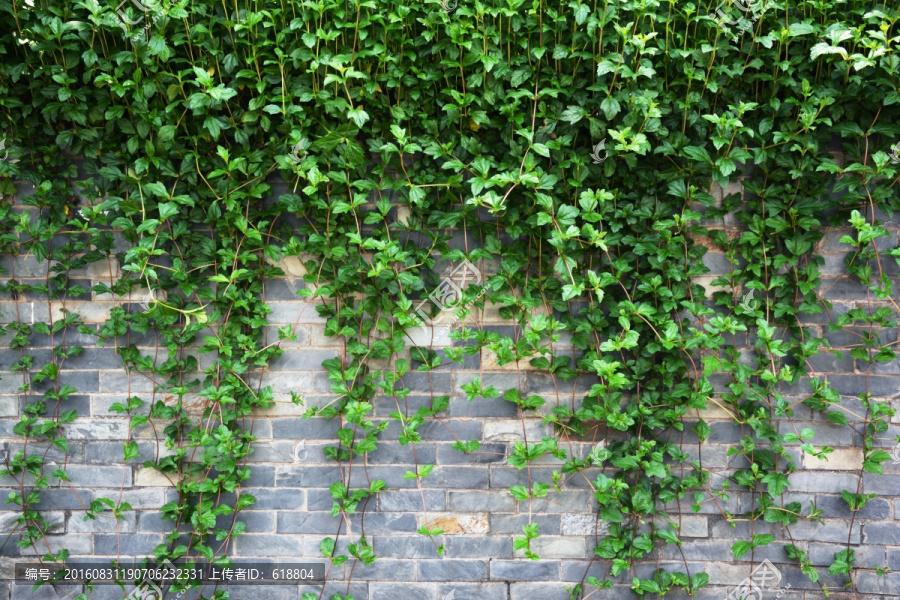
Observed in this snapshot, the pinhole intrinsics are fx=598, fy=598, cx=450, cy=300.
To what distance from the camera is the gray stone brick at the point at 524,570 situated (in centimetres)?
220

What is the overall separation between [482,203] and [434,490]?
106 cm

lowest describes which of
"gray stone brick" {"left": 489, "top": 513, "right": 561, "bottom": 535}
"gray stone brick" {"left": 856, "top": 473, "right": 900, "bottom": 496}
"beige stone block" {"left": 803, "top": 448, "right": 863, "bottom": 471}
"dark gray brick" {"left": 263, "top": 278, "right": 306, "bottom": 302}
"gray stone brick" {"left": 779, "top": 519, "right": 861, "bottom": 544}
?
"gray stone brick" {"left": 779, "top": 519, "right": 861, "bottom": 544}

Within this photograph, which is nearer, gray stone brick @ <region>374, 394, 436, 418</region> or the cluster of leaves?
the cluster of leaves

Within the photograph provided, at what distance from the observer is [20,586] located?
2256 mm

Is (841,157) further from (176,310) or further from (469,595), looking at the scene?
(176,310)

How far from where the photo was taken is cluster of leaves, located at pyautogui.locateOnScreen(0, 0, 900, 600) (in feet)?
6.56

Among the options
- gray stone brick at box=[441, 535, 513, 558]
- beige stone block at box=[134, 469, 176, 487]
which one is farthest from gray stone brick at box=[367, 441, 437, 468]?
beige stone block at box=[134, 469, 176, 487]

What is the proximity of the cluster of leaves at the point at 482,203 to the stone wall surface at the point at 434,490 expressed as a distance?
62mm

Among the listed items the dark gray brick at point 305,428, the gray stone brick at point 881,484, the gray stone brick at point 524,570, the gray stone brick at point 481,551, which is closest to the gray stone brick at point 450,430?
the dark gray brick at point 305,428

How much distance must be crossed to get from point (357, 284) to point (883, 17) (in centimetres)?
194

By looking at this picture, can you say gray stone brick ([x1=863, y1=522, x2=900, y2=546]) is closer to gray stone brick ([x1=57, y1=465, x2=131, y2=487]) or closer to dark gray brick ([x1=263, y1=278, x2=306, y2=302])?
dark gray brick ([x1=263, y1=278, x2=306, y2=302])

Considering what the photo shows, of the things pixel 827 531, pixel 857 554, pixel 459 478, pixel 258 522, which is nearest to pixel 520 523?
pixel 459 478

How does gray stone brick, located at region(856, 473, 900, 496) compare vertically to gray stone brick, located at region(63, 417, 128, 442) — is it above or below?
below

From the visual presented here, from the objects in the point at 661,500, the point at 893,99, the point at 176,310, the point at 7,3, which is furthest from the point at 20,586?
the point at 893,99
